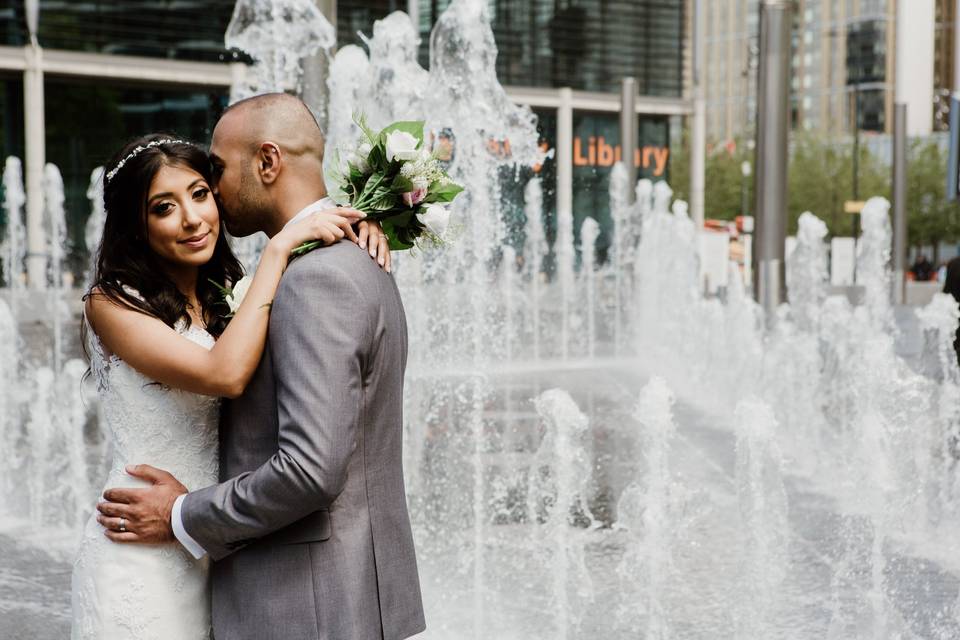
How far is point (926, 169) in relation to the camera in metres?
53.9

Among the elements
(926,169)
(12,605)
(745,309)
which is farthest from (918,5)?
(12,605)

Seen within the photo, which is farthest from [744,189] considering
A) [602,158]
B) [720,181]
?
[602,158]

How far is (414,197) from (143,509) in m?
0.78

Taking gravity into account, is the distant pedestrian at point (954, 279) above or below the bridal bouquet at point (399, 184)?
below

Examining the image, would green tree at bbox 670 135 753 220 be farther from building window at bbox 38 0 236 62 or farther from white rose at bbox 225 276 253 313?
white rose at bbox 225 276 253 313

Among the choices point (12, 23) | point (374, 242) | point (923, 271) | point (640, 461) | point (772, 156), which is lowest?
point (923, 271)

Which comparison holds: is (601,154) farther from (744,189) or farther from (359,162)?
(359,162)

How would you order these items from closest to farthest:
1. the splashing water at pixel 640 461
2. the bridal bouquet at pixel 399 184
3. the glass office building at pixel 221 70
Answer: the bridal bouquet at pixel 399 184 → the splashing water at pixel 640 461 → the glass office building at pixel 221 70

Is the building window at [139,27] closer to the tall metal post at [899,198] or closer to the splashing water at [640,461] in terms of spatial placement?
the tall metal post at [899,198]

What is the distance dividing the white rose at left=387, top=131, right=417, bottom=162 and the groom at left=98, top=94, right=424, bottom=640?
136 mm

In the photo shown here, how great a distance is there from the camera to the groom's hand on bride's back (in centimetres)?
219

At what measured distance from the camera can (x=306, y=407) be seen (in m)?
1.98

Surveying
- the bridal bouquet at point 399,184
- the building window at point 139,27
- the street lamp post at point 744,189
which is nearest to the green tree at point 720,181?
the street lamp post at point 744,189

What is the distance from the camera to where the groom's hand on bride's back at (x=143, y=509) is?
219cm
